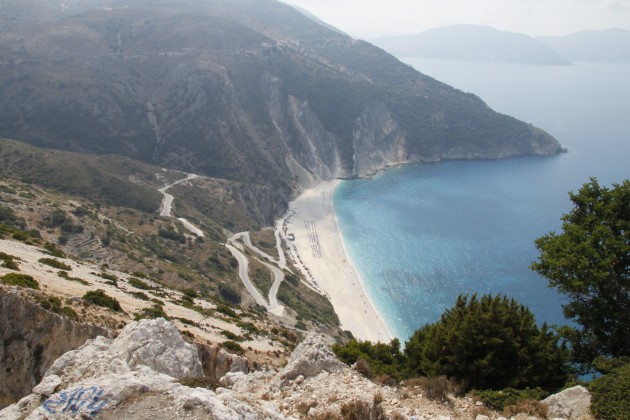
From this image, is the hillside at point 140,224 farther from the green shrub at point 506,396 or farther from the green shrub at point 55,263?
the green shrub at point 506,396

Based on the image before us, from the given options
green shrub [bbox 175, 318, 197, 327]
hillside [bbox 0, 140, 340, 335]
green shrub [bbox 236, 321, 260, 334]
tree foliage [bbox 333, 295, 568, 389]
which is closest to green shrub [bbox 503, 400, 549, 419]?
tree foliage [bbox 333, 295, 568, 389]

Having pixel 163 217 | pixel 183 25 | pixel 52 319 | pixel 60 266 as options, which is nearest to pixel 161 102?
pixel 183 25

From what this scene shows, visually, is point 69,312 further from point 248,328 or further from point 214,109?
point 214,109

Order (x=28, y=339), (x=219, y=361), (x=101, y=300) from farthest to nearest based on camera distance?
(x=101, y=300) → (x=219, y=361) → (x=28, y=339)

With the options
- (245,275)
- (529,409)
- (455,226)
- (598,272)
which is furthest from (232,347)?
(455,226)

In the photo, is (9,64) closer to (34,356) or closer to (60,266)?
(60,266)

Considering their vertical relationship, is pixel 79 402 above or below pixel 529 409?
below
